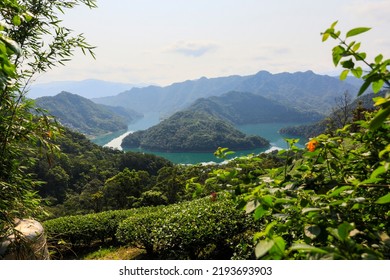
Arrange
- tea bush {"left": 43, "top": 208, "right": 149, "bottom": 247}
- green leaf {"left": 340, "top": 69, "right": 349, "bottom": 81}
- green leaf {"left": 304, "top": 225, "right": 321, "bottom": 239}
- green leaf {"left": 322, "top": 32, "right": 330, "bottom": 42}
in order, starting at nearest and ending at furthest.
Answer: green leaf {"left": 304, "top": 225, "right": 321, "bottom": 239} < green leaf {"left": 322, "top": 32, "right": 330, "bottom": 42} < green leaf {"left": 340, "top": 69, "right": 349, "bottom": 81} < tea bush {"left": 43, "top": 208, "right": 149, "bottom": 247}

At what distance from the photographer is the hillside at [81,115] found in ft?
493

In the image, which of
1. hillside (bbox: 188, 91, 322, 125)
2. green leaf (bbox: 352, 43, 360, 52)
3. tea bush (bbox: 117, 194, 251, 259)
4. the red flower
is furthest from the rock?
hillside (bbox: 188, 91, 322, 125)

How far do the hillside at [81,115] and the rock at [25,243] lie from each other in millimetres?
145477

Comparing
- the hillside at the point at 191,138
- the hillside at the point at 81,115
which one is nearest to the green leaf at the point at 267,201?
the hillside at the point at 191,138

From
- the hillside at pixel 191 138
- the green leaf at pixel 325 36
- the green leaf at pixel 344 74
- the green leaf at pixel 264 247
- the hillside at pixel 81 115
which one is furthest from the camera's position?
the hillside at pixel 81 115

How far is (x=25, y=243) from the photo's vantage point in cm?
318

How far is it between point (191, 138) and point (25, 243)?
315ft

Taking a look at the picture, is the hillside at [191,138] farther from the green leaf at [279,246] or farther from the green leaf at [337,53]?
the green leaf at [279,246]

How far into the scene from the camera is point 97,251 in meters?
9.20

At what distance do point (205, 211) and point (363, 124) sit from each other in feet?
15.8

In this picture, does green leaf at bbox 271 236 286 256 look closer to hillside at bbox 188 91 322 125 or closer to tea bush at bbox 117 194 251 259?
tea bush at bbox 117 194 251 259

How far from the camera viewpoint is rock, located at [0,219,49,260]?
3.12m

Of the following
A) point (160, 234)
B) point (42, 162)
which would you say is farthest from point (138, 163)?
point (160, 234)

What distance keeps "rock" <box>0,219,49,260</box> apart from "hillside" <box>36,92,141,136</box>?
145 m
